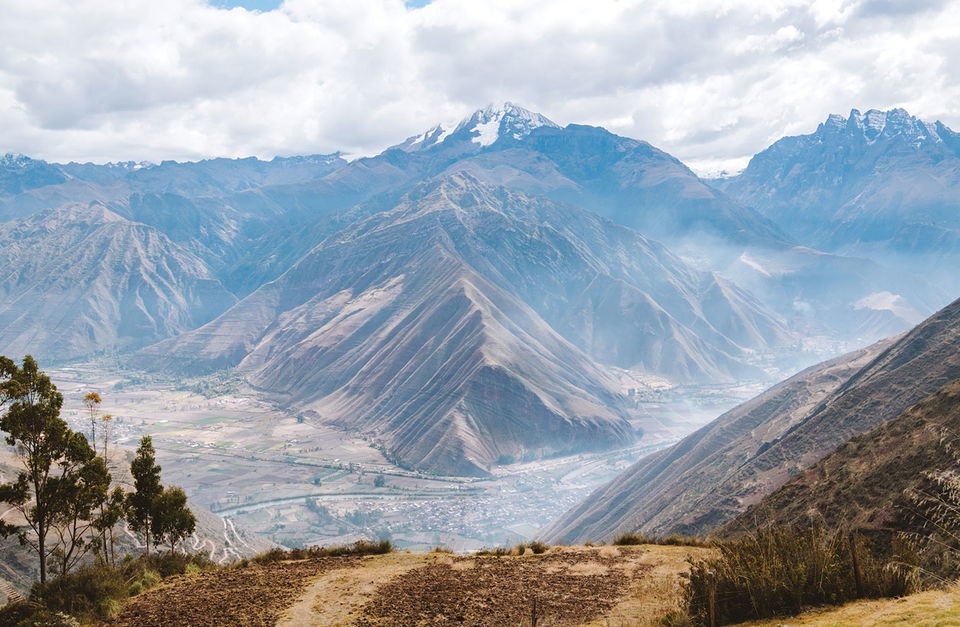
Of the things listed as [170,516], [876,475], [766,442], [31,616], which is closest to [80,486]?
[170,516]

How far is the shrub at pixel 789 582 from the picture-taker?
1404 cm

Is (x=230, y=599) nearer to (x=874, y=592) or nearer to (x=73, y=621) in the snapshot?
(x=73, y=621)

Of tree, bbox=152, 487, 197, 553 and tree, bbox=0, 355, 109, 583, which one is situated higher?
tree, bbox=0, 355, 109, 583

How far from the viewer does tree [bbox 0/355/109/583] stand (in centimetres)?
2361

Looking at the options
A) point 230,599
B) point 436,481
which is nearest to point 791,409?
point 230,599

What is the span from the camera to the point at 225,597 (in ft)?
64.1

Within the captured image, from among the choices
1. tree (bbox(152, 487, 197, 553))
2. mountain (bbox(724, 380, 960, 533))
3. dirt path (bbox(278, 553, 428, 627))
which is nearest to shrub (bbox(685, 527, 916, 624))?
mountain (bbox(724, 380, 960, 533))

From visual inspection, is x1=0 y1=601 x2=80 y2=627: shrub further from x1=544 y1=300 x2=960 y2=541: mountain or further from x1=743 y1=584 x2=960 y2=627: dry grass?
x1=544 y1=300 x2=960 y2=541: mountain

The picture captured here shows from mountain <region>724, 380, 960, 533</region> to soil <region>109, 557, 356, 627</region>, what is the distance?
63.3 ft

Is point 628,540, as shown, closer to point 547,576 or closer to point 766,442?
point 547,576

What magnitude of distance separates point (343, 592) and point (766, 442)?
82.5 m

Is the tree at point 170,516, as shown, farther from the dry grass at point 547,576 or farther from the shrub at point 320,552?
the dry grass at point 547,576

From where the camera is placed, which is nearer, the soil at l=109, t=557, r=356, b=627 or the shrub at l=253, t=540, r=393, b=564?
the soil at l=109, t=557, r=356, b=627

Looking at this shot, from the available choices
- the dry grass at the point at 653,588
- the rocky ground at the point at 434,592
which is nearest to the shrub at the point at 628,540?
the dry grass at the point at 653,588
